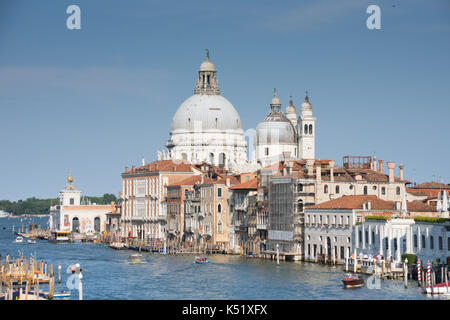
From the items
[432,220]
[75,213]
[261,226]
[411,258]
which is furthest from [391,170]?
[75,213]

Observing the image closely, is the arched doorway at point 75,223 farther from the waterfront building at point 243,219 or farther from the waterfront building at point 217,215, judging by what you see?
the waterfront building at point 243,219

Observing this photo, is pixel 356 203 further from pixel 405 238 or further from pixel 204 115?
pixel 204 115

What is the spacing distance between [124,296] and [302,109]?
2661 inches

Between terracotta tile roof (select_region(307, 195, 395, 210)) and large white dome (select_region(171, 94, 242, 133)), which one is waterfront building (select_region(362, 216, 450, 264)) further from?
large white dome (select_region(171, 94, 242, 133))

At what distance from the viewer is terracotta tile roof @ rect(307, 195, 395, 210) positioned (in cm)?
6638

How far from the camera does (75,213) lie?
14050 cm

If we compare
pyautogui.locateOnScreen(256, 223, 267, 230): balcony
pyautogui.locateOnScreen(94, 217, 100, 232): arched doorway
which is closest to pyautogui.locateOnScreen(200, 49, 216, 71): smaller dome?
pyautogui.locateOnScreen(94, 217, 100, 232): arched doorway

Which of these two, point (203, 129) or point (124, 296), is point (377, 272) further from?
point (203, 129)

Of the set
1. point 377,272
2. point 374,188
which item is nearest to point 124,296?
point 377,272

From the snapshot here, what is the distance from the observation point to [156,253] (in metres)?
89.4

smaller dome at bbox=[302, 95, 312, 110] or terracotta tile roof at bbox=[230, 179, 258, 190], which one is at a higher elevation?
smaller dome at bbox=[302, 95, 312, 110]

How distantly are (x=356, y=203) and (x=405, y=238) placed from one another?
9382mm

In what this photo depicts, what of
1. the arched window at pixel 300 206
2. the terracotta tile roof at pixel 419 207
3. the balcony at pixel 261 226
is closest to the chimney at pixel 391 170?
the terracotta tile roof at pixel 419 207

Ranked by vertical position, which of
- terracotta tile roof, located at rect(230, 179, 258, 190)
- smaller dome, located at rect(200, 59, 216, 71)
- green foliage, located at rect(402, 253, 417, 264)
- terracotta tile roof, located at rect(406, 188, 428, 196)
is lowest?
green foliage, located at rect(402, 253, 417, 264)
